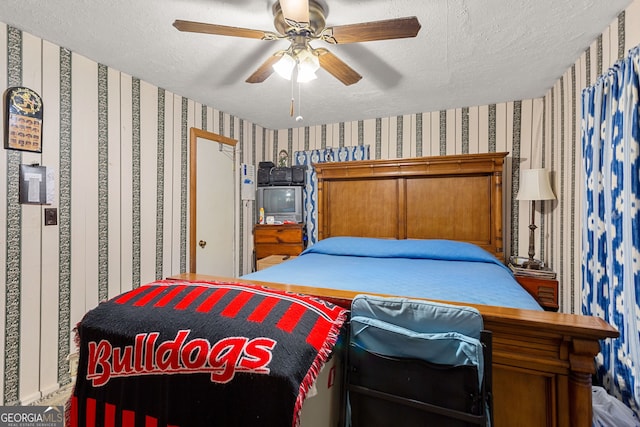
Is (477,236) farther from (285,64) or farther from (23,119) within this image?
(23,119)

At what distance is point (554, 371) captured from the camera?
100 centimetres

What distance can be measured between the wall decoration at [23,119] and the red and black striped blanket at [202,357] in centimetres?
144

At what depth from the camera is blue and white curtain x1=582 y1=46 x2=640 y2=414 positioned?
4.58 ft

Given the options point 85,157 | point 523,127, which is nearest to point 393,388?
point 85,157

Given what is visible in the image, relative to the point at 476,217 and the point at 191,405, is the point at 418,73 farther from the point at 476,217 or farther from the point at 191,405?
the point at 191,405

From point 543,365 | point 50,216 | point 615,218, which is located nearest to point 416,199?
point 615,218

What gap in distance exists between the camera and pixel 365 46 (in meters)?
1.95

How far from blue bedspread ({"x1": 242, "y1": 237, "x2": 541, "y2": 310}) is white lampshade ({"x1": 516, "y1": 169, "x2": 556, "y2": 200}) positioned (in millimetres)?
669

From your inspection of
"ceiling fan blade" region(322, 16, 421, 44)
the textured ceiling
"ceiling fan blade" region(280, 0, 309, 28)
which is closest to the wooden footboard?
"ceiling fan blade" region(322, 16, 421, 44)

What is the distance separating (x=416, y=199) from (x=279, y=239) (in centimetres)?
166

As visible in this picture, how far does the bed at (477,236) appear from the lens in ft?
3.23

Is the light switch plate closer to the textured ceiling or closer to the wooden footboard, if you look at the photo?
the textured ceiling

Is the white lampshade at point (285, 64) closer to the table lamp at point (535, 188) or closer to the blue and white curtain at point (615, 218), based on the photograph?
the blue and white curtain at point (615, 218)

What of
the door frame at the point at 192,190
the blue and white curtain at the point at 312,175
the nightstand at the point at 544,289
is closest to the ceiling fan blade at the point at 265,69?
the door frame at the point at 192,190
